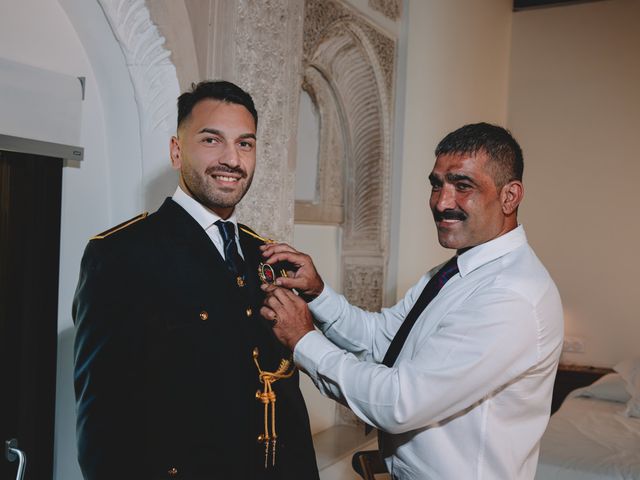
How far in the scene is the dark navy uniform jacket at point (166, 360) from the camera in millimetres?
1315

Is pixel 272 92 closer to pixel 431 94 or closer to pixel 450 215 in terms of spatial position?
pixel 450 215

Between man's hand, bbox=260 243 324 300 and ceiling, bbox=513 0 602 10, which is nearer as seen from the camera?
man's hand, bbox=260 243 324 300

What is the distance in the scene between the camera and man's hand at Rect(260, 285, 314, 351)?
1557 mm

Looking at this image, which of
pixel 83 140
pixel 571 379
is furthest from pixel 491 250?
pixel 571 379

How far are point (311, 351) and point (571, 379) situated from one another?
3536 millimetres

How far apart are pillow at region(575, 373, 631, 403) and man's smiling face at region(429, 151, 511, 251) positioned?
8.34 ft

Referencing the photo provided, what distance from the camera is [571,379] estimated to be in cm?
457

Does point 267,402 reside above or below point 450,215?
below

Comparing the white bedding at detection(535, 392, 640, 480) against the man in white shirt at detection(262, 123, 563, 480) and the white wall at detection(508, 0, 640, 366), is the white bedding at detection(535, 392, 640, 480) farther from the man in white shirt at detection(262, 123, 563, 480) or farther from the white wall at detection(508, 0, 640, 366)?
the white wall at detection(508, 0, 640, 366)

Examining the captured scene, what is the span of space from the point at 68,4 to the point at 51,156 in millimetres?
432

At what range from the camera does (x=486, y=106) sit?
15.8 ft

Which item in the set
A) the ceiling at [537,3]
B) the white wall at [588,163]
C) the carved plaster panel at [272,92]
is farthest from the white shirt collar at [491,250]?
the ceiling at [537,3]

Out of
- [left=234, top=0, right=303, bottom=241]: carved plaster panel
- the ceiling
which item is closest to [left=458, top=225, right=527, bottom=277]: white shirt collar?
[left=234, top=0, right=303, bottom=241]: carved plaster panel

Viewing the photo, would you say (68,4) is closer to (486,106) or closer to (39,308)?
(39,308)
